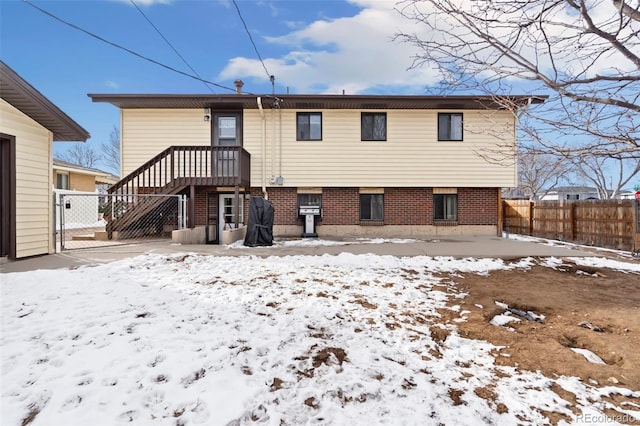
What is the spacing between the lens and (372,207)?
Answer: 41.4ft

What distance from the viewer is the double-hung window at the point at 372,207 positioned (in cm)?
1262

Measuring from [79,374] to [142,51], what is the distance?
10.8 m

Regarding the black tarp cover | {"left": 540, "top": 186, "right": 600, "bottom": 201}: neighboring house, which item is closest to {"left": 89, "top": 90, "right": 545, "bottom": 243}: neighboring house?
the black tarp cover

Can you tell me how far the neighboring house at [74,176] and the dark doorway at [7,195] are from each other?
52.3 ft

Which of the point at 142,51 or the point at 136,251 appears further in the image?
the point at 142,51

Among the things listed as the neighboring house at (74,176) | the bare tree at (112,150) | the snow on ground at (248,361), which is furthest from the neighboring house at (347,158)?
the bare tree at (112,150)

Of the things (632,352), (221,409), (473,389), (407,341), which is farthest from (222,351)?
(632,352)

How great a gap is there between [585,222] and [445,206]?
184 inches

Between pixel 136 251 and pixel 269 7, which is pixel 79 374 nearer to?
pixel 136 251

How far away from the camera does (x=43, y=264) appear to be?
6172 mm

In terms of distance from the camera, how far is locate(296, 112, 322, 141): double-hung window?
12.3 m

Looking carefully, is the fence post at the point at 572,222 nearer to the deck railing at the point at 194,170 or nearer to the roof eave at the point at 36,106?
the deck railing at the point at 194,170

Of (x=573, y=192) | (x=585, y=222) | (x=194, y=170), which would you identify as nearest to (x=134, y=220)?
(x=194, y=170)

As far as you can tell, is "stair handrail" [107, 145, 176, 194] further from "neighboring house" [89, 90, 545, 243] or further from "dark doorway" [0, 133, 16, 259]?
"dark doorway" [0, 133, 16, 259]
